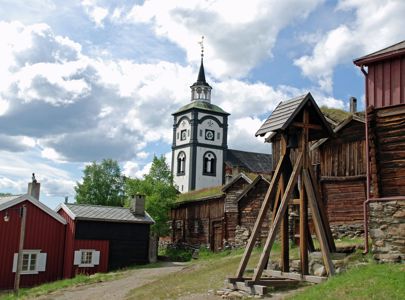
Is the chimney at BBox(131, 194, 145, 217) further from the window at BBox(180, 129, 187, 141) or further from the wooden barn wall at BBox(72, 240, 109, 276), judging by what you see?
the window at BBox(180, 129, 187, 141)

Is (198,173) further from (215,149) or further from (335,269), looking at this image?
(335,269)

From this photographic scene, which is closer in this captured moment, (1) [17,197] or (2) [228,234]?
(1) [17,197]

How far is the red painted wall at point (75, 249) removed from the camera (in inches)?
1081

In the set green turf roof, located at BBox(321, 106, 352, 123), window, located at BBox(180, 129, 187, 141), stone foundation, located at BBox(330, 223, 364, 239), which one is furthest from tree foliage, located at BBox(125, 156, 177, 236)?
window, located at BBox(180, 129, 187, 141)

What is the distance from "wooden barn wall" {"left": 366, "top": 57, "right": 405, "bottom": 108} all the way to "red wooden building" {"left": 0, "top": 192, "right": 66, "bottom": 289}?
60.8 ft

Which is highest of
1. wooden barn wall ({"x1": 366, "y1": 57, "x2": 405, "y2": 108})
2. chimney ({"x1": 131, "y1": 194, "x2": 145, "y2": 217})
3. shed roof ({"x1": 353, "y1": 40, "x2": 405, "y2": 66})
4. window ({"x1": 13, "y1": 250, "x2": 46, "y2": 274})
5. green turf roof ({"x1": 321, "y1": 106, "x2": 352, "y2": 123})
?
green turf roof ({"x1": 321, "y1": 106, "x2": 352, "y2": 123})

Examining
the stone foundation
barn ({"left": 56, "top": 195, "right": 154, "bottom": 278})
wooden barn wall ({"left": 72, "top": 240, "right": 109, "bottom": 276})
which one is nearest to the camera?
the stone foundation

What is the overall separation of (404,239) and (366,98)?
4841 millimetres

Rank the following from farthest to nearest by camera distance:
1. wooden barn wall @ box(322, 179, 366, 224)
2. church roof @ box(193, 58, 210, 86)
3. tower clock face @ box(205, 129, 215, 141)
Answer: church roof @ box(193, 58, 210, 86) → tower clock face @ box(205, 129, 215, 141) → wooden barn wall @ box(322, 179, 366, 224)

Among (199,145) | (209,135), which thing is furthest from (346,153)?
(209,135)

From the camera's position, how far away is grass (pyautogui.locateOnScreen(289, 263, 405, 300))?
10.3 m

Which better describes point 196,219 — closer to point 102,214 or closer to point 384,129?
point 102,214

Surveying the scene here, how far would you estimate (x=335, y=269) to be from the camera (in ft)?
42.9

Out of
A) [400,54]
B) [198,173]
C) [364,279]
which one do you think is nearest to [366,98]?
[400,54]
